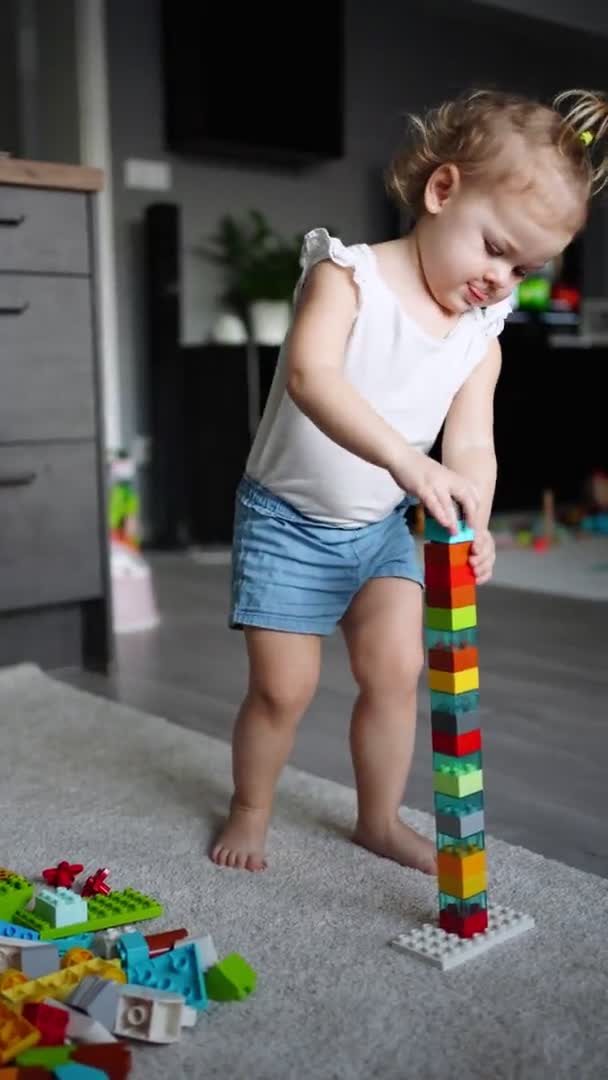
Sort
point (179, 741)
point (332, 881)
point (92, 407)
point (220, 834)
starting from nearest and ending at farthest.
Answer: point (332, 881) → point (220, 834) → point (179, 741) → point (92, 407)

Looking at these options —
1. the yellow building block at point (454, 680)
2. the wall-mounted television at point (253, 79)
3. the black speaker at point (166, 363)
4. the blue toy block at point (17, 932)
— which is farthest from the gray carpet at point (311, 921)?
the wall-mounted television at point (253, 79)

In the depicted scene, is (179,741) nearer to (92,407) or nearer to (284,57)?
(92,407)

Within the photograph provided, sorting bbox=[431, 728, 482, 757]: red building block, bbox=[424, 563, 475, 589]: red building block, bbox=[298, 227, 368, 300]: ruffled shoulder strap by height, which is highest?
bbox=[298, 227, 368, 300]: ruffled shoulder strap

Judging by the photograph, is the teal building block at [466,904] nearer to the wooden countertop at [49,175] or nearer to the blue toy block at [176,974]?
the blue toy block at [176,974]

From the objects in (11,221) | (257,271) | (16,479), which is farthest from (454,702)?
(257,271)

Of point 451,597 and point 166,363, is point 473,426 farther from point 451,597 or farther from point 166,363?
point 166,363

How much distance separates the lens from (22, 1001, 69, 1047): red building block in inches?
31.3

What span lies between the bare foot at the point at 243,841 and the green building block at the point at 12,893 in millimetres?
200

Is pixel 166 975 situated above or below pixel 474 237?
below

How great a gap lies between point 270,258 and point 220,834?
2997 millimetres

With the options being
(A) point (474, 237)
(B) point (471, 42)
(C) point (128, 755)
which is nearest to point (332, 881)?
(C) point (128, 755)

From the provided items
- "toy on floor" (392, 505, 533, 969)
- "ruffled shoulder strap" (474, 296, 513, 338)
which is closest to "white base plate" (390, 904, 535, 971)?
"toy on floor" (392, 505, 533, 969)

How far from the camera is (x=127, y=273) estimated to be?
152 inches

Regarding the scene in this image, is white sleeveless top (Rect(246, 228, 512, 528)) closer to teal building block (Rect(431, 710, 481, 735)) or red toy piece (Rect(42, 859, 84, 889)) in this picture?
teal building block (Rect(431, 710, 481, 735))
